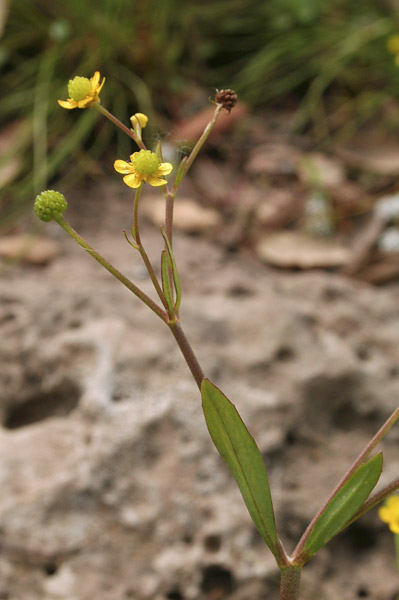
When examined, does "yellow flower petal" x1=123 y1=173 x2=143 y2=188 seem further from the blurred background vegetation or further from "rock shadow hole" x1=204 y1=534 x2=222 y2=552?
the blurred background vegetation

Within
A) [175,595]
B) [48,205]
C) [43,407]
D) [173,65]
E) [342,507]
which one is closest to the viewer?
[48,205]

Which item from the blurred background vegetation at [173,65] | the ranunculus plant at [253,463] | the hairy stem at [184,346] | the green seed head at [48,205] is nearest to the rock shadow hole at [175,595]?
the ranunculus plant at [253,463]

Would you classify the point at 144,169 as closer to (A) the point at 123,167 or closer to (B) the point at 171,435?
(A) the point at 123,167

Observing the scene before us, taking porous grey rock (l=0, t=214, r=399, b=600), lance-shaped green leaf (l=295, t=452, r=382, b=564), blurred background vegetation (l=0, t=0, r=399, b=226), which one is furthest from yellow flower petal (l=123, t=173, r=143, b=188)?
blurred background vegetation (l=0, t=0, r=399, b=226)

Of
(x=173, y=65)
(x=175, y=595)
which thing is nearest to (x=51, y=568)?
(x=175, y=595)

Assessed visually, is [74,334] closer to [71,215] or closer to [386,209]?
[71,215]

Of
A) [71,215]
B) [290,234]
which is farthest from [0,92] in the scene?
[290,234]
